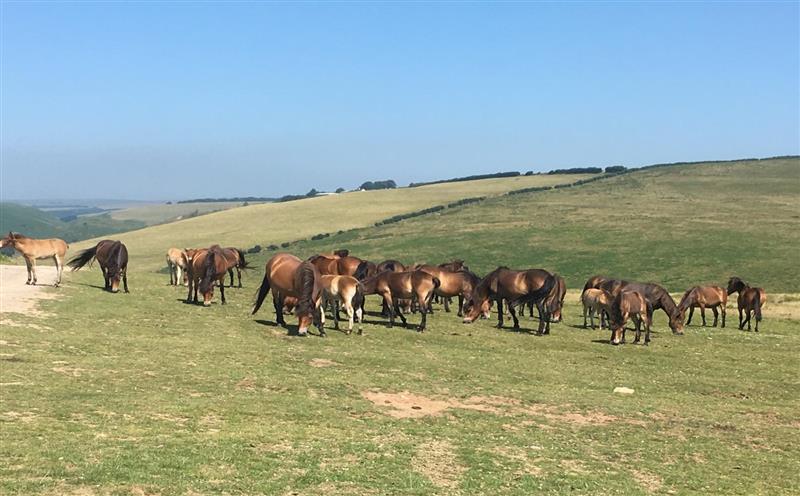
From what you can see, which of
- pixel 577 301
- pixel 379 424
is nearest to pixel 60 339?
pixel 379 424

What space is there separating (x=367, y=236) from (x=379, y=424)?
75002 mm

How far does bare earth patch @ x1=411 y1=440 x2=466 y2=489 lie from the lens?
1037cm

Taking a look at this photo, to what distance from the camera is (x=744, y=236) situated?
70188 mm

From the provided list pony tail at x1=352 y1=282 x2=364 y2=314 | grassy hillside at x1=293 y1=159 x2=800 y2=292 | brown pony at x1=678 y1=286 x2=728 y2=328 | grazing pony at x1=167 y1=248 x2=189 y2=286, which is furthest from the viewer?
grassy hillside at x1=293 y1=159 x2=800 y2=292

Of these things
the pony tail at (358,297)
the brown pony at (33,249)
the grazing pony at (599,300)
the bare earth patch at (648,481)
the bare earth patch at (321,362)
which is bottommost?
the bare earth patch at (648,481)

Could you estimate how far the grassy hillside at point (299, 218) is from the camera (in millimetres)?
95812

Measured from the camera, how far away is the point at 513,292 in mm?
26625

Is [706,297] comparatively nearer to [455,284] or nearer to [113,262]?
[455,284]

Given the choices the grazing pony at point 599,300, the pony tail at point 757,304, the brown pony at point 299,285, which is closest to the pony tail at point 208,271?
the brown pony at point 299,285

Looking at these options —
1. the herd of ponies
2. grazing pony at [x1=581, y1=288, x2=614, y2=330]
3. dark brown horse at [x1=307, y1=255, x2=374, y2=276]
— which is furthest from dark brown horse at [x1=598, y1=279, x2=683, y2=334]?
dark brown horse at [x1=307, y1=255, x2=374, y2=276]

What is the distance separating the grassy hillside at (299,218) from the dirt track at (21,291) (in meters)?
47.4

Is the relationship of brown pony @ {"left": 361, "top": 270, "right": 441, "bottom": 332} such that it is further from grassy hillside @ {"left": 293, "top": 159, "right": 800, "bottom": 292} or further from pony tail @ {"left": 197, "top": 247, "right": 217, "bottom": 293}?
grassy hillside @ {"left": 293, "top": 159, "right": 800, "bottom": 292}

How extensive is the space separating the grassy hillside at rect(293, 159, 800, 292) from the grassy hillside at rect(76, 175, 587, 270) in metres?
12.3

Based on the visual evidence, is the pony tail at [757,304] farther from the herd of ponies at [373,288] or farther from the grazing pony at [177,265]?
the grazing pony at [177,265]
